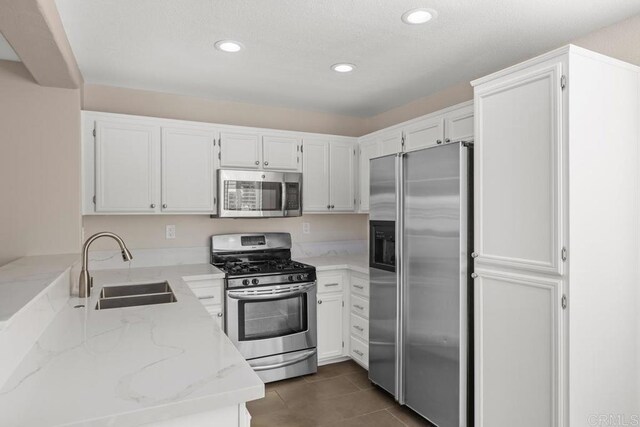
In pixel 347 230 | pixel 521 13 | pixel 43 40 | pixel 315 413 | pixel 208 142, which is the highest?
pixel 521 13

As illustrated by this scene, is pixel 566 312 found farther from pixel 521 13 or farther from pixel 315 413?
pixel 315 413

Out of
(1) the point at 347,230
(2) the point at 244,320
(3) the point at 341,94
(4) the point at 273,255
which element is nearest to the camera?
(2) the point at 244,320

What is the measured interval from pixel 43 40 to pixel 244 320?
86.7 inches

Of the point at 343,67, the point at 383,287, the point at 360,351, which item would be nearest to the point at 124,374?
the point at 383,287

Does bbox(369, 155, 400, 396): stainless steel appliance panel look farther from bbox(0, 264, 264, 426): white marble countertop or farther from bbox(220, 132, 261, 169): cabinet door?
bbox(0, 264, 264, 426): white marble countertop

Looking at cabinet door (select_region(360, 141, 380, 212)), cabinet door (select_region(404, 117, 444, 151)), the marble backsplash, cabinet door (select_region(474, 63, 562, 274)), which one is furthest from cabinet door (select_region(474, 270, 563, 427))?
the marble backsplash

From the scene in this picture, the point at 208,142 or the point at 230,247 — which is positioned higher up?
the point at 208,142

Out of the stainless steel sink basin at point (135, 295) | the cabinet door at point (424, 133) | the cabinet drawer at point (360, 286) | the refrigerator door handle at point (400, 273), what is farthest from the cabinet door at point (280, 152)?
the stainless steel sink basin at point (135, 295)

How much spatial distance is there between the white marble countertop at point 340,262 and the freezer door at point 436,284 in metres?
0.79

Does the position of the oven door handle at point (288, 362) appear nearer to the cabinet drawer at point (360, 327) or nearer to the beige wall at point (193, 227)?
the cabinet drawer at point (360, 327)

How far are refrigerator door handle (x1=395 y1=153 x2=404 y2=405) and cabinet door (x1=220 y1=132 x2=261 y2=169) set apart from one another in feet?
4.59

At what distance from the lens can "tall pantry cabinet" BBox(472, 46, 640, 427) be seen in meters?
1.76

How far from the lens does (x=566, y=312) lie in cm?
175

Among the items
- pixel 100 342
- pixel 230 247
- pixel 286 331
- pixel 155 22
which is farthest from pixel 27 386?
pixel 230 247
